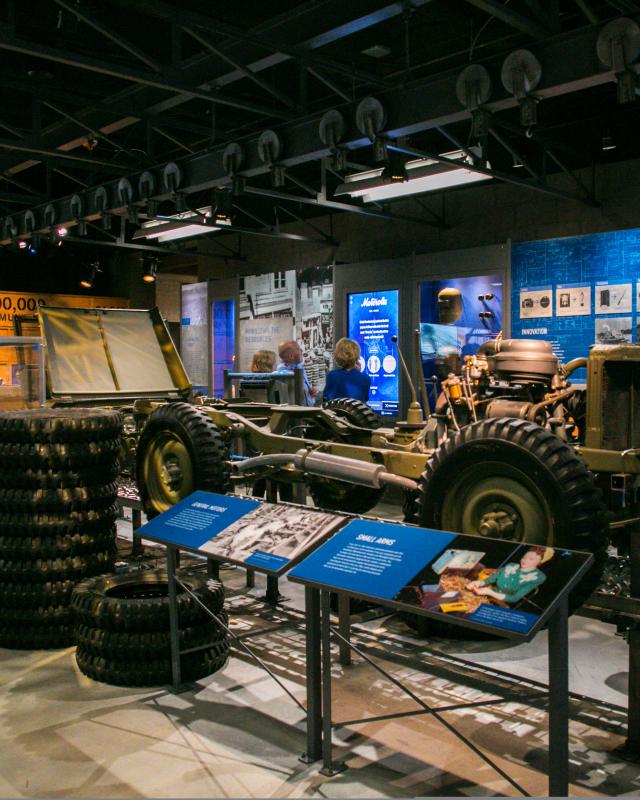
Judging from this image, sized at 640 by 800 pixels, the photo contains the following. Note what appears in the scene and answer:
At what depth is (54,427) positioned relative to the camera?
492 cm

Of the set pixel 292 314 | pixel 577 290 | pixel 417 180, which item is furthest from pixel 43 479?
pixel 292 314

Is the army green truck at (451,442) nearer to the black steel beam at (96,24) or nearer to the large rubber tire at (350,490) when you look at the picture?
the large rubber tire at (350,490)

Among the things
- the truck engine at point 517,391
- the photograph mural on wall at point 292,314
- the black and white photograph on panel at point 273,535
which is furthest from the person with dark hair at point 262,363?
the black and white photograph on panel at point 273,535

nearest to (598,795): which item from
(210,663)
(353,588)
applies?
(353,588)

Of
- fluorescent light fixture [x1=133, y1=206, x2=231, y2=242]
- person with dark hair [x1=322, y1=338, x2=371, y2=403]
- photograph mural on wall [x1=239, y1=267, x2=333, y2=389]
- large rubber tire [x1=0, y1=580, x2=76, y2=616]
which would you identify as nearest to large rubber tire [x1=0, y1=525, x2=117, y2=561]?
large rubber tire [x1=0, y1=580, x2=76, y2=616]

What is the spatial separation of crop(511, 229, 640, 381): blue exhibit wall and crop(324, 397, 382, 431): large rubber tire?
344cm

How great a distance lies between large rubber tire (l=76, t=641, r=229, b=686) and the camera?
13.8ft

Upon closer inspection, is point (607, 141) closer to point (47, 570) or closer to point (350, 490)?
point (350, 490)

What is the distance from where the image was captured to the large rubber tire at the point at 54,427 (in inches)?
193

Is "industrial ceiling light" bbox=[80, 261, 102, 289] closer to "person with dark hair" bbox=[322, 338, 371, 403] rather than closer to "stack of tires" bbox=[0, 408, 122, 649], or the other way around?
"person with dark hair" bbox=[322, 338, 371, 403]

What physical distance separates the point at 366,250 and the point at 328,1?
6743 millimetres

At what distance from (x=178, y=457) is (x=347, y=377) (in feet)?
7.98

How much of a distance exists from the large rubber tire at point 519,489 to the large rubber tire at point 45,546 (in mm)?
2061

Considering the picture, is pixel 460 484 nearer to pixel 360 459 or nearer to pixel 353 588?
pixel 360 459
